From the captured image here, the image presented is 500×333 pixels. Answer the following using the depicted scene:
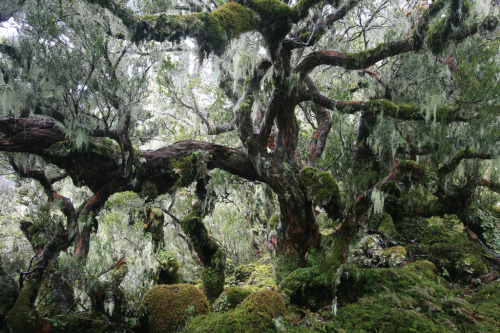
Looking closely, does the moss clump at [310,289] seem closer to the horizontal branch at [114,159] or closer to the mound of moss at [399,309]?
the mound of moss at [399,309]

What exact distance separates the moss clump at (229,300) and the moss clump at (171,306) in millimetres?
423

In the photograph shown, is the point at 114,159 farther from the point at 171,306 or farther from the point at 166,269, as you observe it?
the point at 166,269

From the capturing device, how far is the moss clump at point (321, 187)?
5.77 metres

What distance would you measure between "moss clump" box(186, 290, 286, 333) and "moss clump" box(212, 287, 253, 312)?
111 centimetres

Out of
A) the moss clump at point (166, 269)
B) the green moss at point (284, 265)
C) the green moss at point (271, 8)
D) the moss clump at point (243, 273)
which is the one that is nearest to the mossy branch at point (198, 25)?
the green moss at point (271, 8)

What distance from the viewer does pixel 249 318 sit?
362 cm

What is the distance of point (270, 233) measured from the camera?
28.5ft

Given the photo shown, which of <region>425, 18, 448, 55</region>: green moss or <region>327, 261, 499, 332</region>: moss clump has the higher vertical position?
<region>425, 18, 448, 55</region>: green moss

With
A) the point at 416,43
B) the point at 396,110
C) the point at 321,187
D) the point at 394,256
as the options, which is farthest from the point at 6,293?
the point at 416,43

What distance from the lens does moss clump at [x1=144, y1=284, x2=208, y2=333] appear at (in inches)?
168

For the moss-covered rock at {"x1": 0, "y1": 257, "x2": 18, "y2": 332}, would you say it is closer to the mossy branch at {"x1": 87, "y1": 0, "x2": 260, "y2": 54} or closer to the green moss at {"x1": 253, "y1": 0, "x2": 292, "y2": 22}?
the mossy branch at {"x1": 87, "y1": 0, "x2": 260, "y2": 54}

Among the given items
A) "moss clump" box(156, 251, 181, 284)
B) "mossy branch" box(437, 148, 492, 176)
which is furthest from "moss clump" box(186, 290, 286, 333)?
"mossy branch" box(437, 148, 492, 176)

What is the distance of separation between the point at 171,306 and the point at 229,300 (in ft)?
3.57

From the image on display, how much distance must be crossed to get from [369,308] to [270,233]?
518cm
